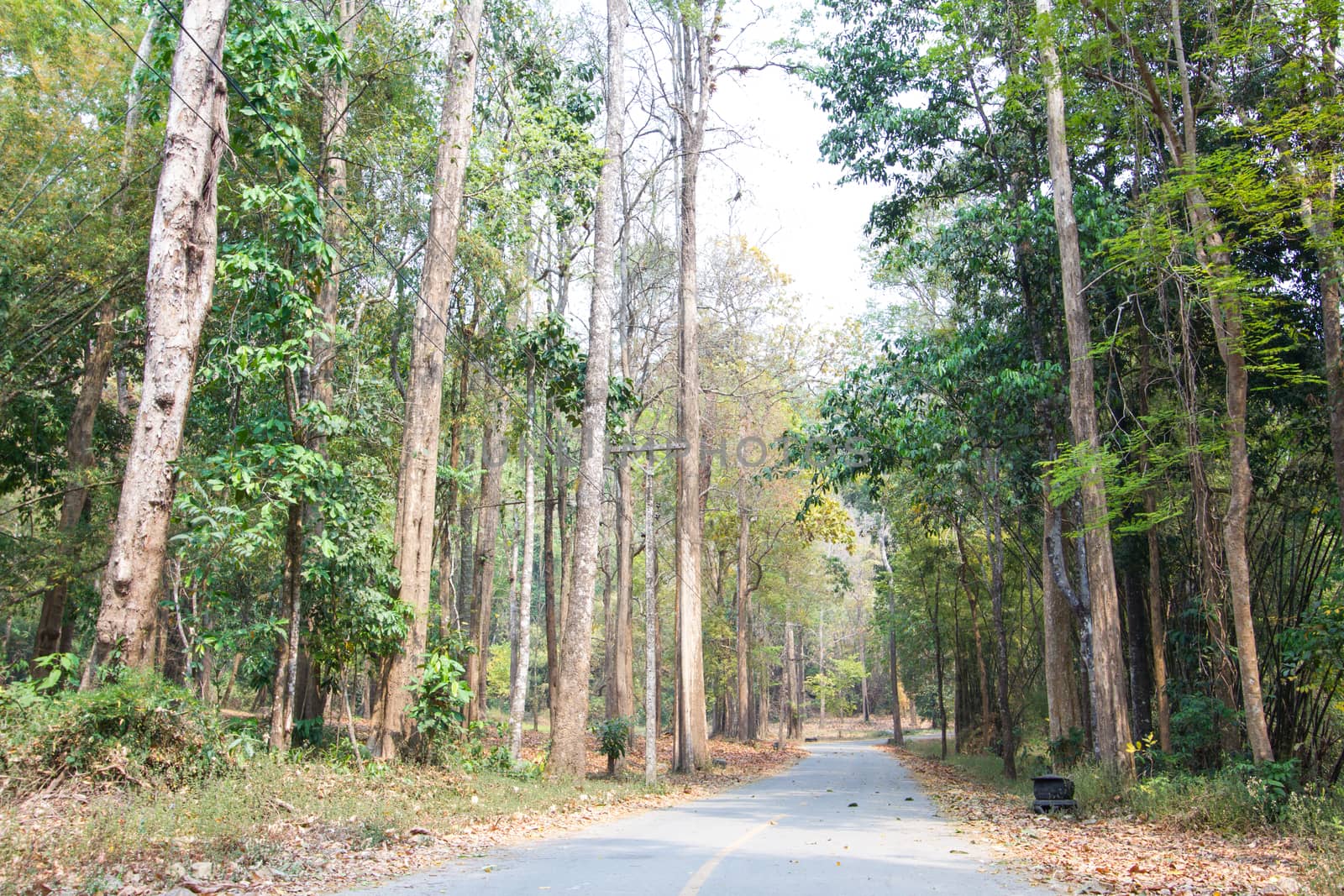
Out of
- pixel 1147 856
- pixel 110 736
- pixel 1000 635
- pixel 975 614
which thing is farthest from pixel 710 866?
pixel 975 614

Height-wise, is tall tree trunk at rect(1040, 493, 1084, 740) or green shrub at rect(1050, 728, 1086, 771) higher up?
tall tree trunk at rect(1040, 493, 1084, 740)

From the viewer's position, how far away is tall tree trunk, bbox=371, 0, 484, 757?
14.0 metres

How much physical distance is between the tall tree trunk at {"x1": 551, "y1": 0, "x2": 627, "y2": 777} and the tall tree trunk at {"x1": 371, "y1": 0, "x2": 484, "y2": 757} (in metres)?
3.26

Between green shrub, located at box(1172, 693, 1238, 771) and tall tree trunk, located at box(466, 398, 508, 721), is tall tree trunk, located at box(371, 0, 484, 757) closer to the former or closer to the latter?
tall tree trunk, located at box(466, 398, 508, 721)

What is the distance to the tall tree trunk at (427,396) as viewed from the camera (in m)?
14.0

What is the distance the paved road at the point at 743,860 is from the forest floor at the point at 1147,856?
62 cm

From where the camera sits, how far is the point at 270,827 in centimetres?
836

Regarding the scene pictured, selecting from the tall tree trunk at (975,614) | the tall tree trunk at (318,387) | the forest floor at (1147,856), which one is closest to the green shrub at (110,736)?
the tall tree trunk at (318,387)

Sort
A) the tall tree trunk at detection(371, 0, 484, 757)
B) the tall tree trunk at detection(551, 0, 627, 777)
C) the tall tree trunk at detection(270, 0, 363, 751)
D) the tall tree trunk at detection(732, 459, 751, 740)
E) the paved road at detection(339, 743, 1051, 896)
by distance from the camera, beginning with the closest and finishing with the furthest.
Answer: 1. the paved road at detection(339, 743, 1051, 896)
2. the tall tree trunk at detection(270, 0, 363, 751)
3. the tall tree trunk at detection(371, 0, 484, 757)
4. the tall tree trunk at detection(551, 0, 627, 777)
5. the tall tree trunk at detection(732, 459, 751, 740)

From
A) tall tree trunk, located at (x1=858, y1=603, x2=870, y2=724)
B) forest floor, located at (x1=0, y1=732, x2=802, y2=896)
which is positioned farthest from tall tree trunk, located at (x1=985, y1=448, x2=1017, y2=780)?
tall tree trunk, located at (x1=858, y1=603, x2=870, y2=724)

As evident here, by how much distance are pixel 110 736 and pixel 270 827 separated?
218cm

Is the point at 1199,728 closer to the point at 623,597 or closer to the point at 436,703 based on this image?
the point at 436,703

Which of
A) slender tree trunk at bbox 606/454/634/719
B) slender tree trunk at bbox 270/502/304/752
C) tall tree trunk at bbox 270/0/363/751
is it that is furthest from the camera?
slender tree trunk at bbox 606/454/634/719

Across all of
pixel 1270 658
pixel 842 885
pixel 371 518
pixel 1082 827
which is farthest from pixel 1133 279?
pixel 371 518
